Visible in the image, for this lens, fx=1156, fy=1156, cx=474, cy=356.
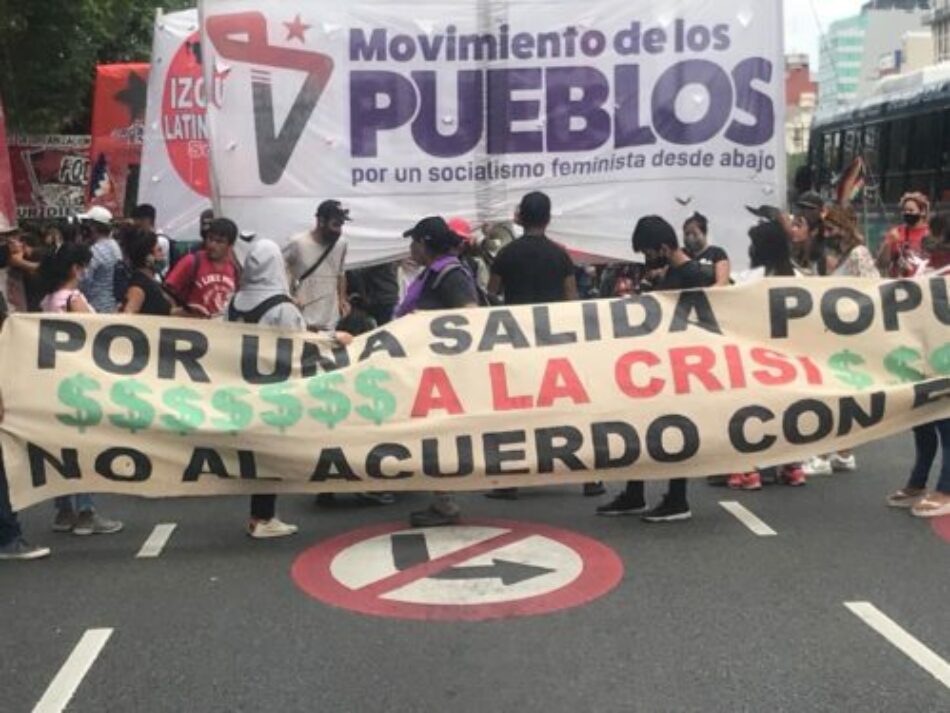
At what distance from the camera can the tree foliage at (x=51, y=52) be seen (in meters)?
15.8

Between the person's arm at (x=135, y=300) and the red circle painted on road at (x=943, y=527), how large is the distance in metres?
4.40

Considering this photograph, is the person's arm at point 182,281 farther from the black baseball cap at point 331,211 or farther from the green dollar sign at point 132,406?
the green dollar sign at point 132,406

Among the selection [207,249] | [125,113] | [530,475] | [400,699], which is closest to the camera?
[400,699]

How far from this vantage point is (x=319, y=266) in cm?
702

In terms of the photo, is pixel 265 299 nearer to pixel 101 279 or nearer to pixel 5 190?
pixel 101 279

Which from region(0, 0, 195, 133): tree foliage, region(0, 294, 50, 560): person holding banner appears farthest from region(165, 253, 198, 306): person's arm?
region(0, 0, 195, 133): tree foliage

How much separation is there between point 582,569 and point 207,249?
10.0ft

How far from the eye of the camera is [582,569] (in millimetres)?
5262

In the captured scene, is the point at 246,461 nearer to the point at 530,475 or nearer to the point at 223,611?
Result: the point at 223,611

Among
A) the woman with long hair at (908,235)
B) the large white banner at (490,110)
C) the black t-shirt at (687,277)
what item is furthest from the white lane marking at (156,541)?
the woman with long hair at (908,235)

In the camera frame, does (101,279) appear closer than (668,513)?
No

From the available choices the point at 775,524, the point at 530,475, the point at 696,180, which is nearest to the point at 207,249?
the point at 530,475

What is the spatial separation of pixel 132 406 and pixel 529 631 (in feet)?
7.56

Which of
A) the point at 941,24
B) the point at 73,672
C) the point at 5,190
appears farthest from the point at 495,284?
the point at 941,24
